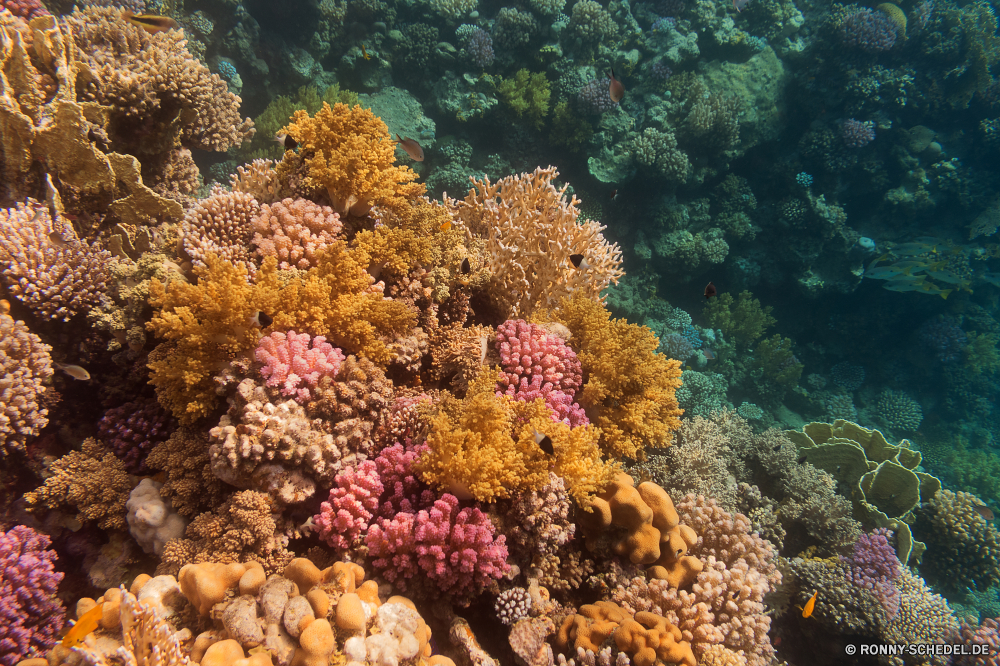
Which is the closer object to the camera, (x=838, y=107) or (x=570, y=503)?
(x=570, y=503)

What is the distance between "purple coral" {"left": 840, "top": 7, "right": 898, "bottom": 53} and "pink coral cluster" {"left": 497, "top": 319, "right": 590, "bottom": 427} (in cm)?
1339

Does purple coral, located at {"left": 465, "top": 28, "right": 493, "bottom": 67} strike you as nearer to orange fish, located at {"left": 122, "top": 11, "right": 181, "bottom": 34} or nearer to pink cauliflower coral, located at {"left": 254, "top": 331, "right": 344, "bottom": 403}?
orange fish, located at {"left": 122, "top": 11, "right": 181, "bottom": 34}

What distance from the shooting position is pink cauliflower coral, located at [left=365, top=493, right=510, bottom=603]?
2.48m

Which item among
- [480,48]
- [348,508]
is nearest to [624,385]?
[348,508]

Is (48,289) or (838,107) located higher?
(838,107)

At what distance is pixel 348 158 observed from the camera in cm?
344

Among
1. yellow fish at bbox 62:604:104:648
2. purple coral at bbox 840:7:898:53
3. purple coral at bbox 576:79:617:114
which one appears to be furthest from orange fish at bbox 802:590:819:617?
purple coral at bbox 840:7:898:53

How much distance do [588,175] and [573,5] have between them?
472 centimetres

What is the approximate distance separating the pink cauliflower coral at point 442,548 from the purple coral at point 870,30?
48.8ft

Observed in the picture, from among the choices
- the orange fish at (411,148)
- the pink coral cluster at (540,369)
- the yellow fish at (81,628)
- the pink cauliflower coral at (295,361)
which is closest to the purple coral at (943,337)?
the pink coral cluster at (540,369)

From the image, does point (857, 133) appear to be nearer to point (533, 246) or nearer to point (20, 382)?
point (533, 246)

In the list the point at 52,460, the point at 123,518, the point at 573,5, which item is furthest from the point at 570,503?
the point at 573,5

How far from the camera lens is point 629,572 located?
312 centimetres

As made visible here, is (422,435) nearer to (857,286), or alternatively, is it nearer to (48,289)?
(48,289)
